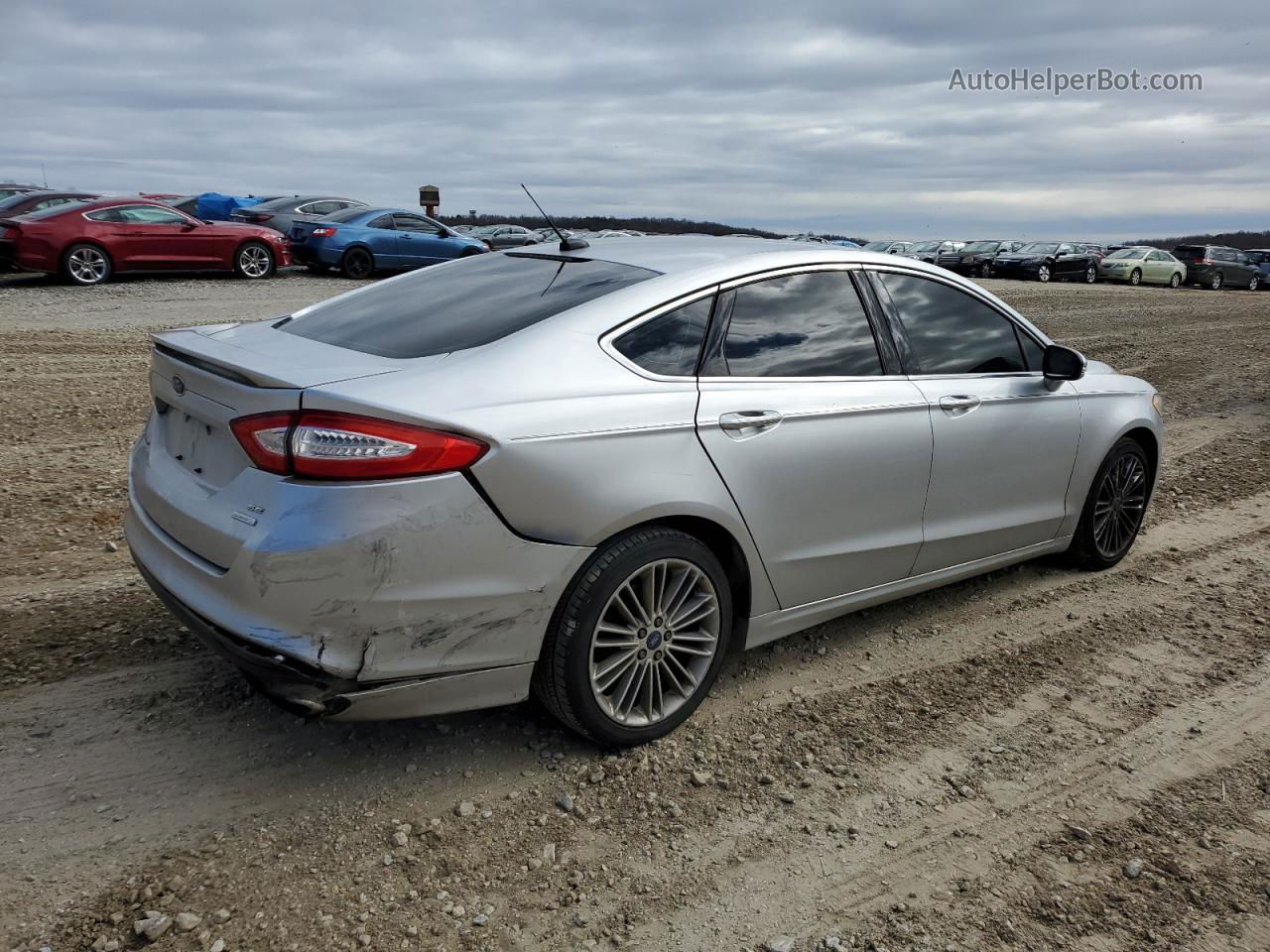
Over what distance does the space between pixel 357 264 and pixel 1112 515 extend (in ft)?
55.4

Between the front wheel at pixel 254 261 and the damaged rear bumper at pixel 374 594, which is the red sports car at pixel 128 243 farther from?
the damaged rear bumper at pixel 374 594

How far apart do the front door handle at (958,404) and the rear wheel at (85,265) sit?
15.5 metres

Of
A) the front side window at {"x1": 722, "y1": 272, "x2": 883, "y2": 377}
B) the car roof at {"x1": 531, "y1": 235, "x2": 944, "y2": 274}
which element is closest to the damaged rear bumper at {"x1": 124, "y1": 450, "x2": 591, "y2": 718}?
the front side window at {"x1": 722, "y1": 272, "x2": 883, "y2": 377}

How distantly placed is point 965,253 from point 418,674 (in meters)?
34.8

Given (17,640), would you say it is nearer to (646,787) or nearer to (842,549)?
(646,787)

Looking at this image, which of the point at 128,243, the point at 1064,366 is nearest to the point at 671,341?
the point at 1064,366

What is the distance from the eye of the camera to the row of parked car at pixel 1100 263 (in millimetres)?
32625

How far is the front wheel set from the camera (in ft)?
58.5

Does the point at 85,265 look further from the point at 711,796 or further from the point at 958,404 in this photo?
the point at 711,796

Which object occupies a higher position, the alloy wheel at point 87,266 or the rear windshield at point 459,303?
the rear windshield at point 459,303

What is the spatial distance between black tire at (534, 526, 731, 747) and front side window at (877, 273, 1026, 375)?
4.76 ft

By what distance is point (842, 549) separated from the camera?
380 centimetres

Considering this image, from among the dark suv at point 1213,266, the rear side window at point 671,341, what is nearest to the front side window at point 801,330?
the rear side window at point 671,341

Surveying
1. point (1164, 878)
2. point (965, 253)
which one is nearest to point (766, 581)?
point (1164, 878)
